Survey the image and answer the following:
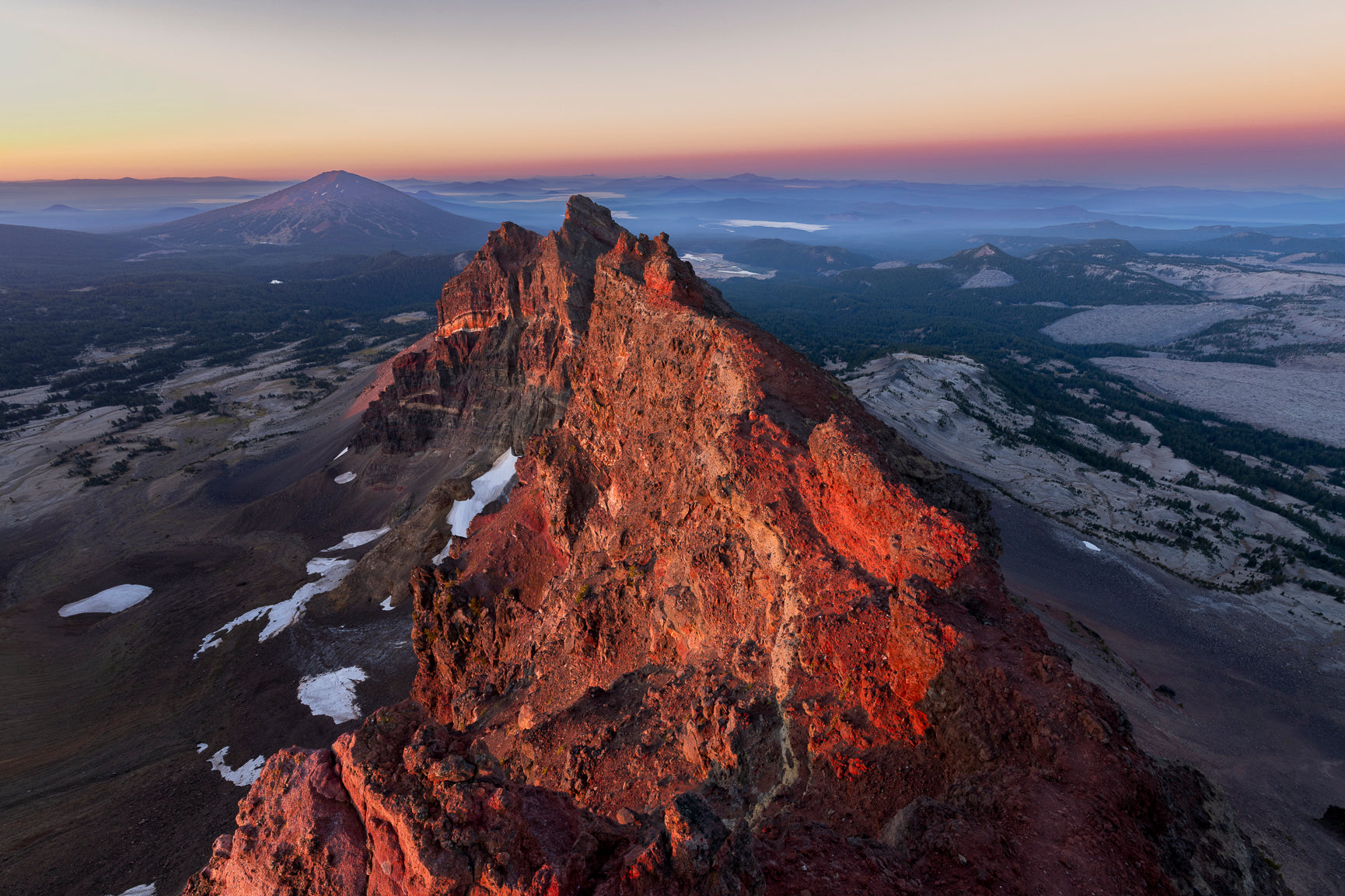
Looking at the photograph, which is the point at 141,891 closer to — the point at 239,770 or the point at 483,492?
the point at 239,770

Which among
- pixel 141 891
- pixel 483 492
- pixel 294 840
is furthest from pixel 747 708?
pixel 483 492

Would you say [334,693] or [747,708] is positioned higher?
[747,708]

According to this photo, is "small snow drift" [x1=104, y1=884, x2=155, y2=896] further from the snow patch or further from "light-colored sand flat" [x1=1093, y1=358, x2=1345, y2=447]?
"light-colored sand flat" [x1=1093, y1=358, x2=1345, y2=447]

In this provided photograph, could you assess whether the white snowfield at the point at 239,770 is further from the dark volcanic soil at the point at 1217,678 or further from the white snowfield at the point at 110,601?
the dark volcanic soil at the point at 1217,678

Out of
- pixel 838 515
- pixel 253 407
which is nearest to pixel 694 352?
pixel 838 515

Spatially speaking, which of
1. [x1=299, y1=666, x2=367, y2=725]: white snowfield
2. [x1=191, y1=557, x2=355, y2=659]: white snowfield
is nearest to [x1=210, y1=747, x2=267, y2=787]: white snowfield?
[x1=299, y1=666, x2=367, y2=725]: white snowfield

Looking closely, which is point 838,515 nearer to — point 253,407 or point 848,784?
point 848,784

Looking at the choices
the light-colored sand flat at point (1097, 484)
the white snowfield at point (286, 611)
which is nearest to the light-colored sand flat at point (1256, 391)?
the light-colored sand flat at point (1097, 484)
